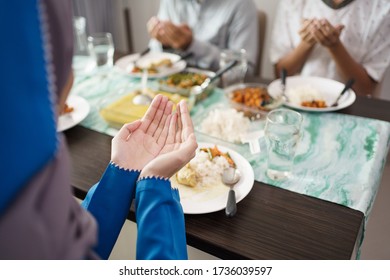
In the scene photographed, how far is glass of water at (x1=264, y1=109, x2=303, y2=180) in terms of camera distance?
0.97 meters

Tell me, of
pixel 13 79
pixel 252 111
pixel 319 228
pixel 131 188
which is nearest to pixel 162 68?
pixel 252 111

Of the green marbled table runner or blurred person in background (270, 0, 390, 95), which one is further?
blurred person in background (270, 0, 390, 95)

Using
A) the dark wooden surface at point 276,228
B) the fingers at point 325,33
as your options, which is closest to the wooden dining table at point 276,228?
the dark wooden surface at point 276,228

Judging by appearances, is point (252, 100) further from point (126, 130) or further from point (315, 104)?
point (126, 130)

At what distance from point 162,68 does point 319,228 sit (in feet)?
3.62

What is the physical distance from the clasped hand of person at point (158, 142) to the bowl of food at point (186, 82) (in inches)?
18.6

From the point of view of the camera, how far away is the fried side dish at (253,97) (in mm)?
1309

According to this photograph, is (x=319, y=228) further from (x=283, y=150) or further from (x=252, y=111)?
(x=252, y=111)

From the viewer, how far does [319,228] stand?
2.72 feet

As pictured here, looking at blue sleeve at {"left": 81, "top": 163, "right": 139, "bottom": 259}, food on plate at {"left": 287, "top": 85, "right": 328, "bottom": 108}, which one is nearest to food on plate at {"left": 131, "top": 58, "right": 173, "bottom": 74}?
food on plate at {"left": 287, "top": 85, "right": 328, "bottom": 108}

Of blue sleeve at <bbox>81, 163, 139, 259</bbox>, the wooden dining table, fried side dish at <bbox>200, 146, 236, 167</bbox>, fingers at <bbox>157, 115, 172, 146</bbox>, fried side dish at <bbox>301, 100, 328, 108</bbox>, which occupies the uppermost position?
fingers at <bbox>157, 115, 172, 146</bbox>

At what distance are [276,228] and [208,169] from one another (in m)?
0.25

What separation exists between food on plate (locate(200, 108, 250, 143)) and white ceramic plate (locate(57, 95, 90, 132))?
1.49 ft

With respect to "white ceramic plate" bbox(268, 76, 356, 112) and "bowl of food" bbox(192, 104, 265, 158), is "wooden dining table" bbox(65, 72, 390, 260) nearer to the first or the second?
"bowl of food" bbox(192, 104, 265, 158)
